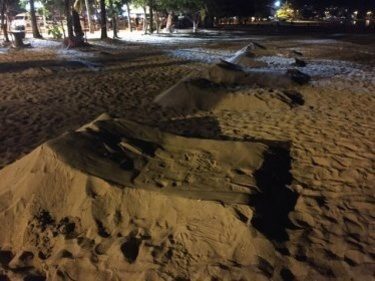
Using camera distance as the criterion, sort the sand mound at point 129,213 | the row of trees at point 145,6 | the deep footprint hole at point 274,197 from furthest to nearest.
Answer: the row of trees at point 145,6, the deep footprint hole at point 274,197, the sand mound at point 129,213

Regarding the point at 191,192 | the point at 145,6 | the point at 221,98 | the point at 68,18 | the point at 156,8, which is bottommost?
the point at 221,98

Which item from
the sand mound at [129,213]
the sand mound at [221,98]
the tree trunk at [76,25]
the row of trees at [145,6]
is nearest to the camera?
the sand mound at [129,213]

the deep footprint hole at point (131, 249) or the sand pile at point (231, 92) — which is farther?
the sand pile at point (231, 92)

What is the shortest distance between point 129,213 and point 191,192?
0.69 meters

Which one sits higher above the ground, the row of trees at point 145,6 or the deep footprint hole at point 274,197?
the row of trees at point 145,6

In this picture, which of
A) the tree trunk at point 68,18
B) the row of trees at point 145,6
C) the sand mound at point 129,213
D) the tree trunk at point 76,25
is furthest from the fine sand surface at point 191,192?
the row of trees at point 145,6

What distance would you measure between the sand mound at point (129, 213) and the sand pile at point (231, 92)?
327 cm

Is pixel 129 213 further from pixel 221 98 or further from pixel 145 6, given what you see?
pixel 145 6

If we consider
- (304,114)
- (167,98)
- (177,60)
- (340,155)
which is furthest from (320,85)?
(177,60)

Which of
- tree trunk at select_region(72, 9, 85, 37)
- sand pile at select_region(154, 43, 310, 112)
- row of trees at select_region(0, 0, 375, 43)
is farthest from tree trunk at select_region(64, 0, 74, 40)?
sand pile at select_region(154, 43, 310, 112)

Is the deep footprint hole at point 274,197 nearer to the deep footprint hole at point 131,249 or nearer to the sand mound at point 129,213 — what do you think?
the sand mound at point 129,213

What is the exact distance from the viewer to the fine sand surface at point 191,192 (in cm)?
365

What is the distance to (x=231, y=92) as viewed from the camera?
9.60m

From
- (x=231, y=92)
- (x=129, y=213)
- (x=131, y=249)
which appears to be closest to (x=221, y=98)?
(x=231, y=92)
